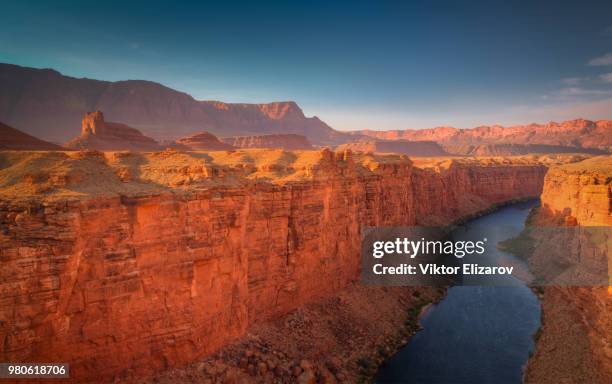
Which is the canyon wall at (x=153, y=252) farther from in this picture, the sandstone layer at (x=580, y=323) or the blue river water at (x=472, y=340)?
the sandstone layer at (x=580, y=323)

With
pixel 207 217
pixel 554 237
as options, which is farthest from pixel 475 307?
pixel 207 217

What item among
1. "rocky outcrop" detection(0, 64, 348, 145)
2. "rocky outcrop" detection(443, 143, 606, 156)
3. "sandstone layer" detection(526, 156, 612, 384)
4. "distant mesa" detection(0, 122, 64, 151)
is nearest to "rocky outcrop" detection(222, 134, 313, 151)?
"rocky outcrop" detection(0, 64, 348, 145)

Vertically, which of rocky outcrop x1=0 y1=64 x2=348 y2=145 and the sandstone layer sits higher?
rocky outcrop x1=0 y1=64 x2=348 y2=145

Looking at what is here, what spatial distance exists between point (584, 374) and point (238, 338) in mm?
17833

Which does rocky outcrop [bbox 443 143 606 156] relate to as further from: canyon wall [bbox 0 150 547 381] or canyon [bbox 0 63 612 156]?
canyon wall [bbox 0 150 547 381]

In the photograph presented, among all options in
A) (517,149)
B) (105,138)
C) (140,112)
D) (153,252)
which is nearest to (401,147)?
(517,149)

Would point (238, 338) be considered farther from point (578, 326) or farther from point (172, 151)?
point (578, 326)

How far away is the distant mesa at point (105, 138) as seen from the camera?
180 feet

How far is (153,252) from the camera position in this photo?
16.1 m

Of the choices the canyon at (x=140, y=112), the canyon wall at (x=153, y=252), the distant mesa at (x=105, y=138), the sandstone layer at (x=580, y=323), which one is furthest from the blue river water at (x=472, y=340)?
the canyon at (x=140, y=112)

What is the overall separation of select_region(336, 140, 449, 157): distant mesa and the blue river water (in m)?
108

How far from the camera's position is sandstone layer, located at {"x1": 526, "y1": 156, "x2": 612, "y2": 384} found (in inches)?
765

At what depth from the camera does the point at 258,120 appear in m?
164

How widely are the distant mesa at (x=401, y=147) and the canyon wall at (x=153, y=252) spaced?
11629cm
